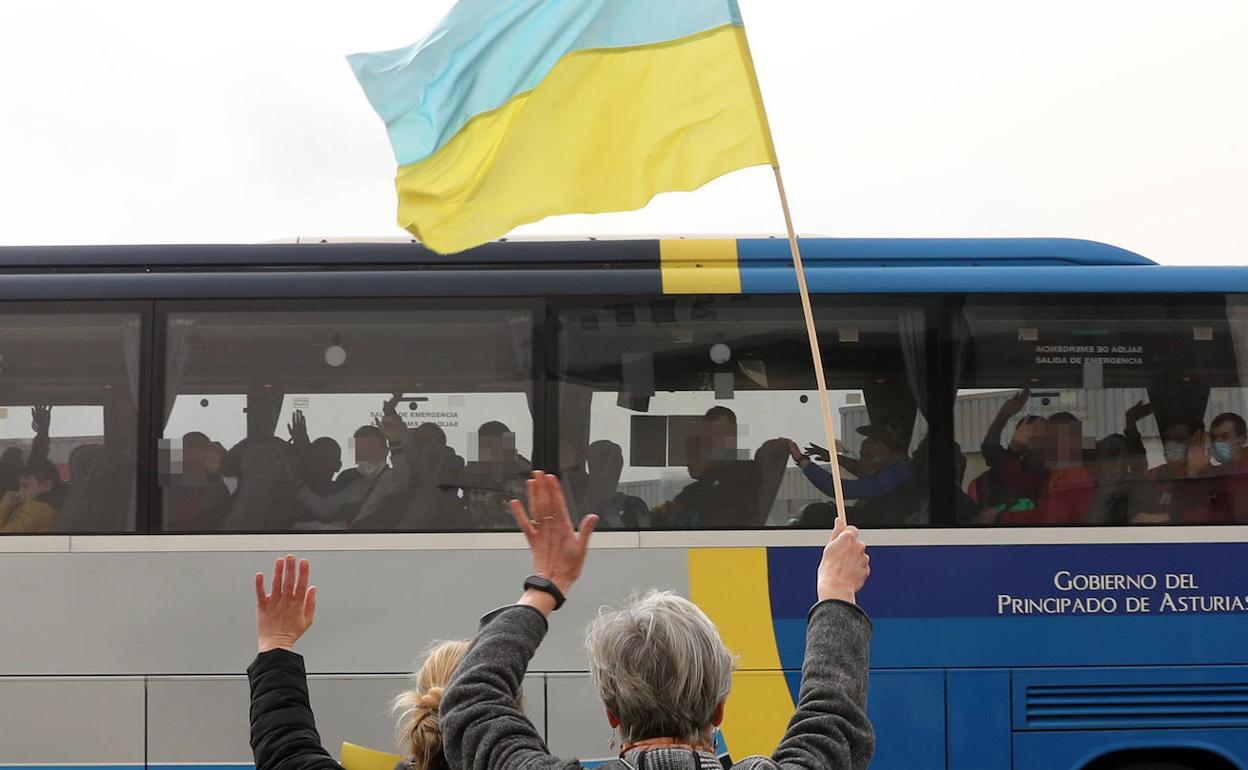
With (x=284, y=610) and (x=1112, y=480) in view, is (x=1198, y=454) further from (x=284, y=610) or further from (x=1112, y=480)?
(x=284, y=610)

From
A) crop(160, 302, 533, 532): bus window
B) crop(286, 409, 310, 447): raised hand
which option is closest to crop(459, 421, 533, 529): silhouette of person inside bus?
crop(160, 302, 533, 532): bus window

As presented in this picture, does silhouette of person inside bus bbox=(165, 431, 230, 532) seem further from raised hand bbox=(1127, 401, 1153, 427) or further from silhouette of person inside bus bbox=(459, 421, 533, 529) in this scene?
raised hand bbox=(1127, 401, 1153, 427)

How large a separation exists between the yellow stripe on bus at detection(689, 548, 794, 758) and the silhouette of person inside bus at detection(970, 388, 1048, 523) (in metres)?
1.31

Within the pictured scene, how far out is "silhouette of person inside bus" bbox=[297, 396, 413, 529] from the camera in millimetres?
6801

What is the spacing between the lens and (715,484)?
680cm

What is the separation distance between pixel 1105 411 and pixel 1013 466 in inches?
24.1

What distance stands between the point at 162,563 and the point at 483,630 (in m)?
4.94

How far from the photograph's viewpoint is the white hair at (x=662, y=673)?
216cm

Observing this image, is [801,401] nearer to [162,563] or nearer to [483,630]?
[162,563]

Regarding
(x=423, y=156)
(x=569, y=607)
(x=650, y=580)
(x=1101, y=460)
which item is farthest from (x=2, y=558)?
(x=1101, y=460)

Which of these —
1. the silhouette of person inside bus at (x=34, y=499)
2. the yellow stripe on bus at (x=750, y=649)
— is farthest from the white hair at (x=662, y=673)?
the silhouette of person inside bus at (x=34, y=499)

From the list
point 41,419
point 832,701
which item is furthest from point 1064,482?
point 41,419

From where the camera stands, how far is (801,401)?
6883 millimetres

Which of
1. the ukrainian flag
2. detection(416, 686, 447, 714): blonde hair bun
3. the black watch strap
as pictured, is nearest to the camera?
the black watch strap
